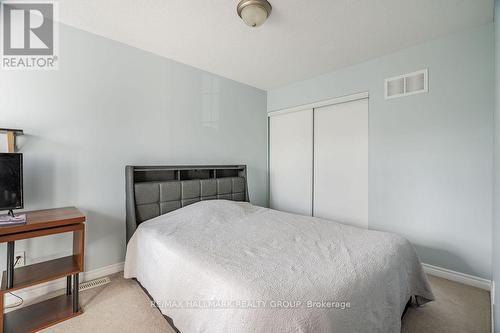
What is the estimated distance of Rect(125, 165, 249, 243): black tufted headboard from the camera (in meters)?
2.30

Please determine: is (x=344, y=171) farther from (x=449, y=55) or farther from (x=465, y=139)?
(x=449, y=55)

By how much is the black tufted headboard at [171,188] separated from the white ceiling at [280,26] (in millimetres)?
1368

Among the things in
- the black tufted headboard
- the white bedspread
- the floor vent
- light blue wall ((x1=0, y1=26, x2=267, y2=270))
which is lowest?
the floor vent

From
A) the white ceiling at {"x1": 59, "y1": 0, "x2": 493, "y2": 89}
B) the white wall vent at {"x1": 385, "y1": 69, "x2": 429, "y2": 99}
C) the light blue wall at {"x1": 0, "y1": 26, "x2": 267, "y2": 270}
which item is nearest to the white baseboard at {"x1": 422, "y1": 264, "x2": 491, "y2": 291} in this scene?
the white wall vent at {"x1": 385, "y1": 69, "x2": 429, "y2": 99}

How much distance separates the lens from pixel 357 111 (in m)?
2.95

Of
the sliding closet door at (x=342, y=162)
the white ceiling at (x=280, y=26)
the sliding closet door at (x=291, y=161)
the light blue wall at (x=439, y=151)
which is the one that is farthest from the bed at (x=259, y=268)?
the white ceiling at (x=280, y=26)

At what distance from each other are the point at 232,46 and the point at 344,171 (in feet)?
7.05

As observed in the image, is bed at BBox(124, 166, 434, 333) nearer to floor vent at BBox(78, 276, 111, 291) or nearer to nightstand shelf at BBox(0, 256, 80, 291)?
floor vent at BBox(78, 276, 111, 291)

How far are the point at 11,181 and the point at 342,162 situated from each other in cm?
339

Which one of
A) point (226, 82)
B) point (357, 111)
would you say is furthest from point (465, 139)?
point (226, 82)

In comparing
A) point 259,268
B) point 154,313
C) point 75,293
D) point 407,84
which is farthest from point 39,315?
point 407,84

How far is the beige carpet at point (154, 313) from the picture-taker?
63.7 inches

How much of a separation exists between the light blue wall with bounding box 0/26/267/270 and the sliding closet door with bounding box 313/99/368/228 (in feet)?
5.40
